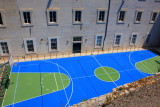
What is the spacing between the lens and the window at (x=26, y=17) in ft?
73.0

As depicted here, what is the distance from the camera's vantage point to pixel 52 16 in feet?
78.5

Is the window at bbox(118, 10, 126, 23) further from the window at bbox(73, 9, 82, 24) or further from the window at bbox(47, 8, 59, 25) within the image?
the window at bbox(47, 8, 59, 25)

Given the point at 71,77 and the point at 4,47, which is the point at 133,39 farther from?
the point at 4,47

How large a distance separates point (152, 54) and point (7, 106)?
86.2ft

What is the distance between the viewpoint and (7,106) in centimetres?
1648

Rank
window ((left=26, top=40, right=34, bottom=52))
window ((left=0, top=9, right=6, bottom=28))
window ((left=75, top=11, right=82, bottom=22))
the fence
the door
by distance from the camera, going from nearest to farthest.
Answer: window ((left=0, top=9, right=6, bottom=28)), window ((left=26, top=40, right=34, bottom=52)), window ((left=75, top=11, right=82, bottom=22)), the fence, the door

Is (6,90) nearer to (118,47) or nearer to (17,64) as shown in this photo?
(17,64)

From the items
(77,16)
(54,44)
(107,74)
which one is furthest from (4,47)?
(107,74)

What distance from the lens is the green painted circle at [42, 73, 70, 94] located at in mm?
19342

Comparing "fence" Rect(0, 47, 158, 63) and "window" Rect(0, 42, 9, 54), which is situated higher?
"window" Rect(0, 42, 9, 54)

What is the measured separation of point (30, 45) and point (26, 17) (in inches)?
181

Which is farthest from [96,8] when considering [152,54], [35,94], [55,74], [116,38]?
[35,94]

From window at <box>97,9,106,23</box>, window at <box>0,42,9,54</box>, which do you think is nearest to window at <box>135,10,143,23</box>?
window at <box>97,9,106,23</box>

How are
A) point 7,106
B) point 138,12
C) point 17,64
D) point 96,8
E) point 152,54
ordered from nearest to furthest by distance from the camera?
point 7,106
point 17,64
point 96,8
point 138,12
point 152,54
